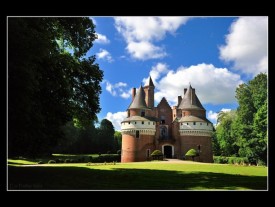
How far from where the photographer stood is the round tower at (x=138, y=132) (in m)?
47.0

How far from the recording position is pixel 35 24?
1573cm

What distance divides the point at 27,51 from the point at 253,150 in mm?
31785

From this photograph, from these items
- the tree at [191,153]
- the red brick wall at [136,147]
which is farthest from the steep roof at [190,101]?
the tree at [191,153]

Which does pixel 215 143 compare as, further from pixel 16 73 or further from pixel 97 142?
pixel 16 73

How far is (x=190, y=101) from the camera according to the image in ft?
160

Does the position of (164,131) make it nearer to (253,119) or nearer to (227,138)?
(227,138)

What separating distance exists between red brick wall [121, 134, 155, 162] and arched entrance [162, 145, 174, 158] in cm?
188

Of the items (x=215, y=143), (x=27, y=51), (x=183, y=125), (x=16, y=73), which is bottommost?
(x=215, y=143)

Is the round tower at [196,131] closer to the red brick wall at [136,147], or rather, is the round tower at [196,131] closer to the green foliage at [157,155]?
the green foliage at [157,155]

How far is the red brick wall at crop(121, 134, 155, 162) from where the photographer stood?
46.7m

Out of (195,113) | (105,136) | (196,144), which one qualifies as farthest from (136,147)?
(105,136)

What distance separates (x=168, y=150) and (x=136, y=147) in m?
5.15
